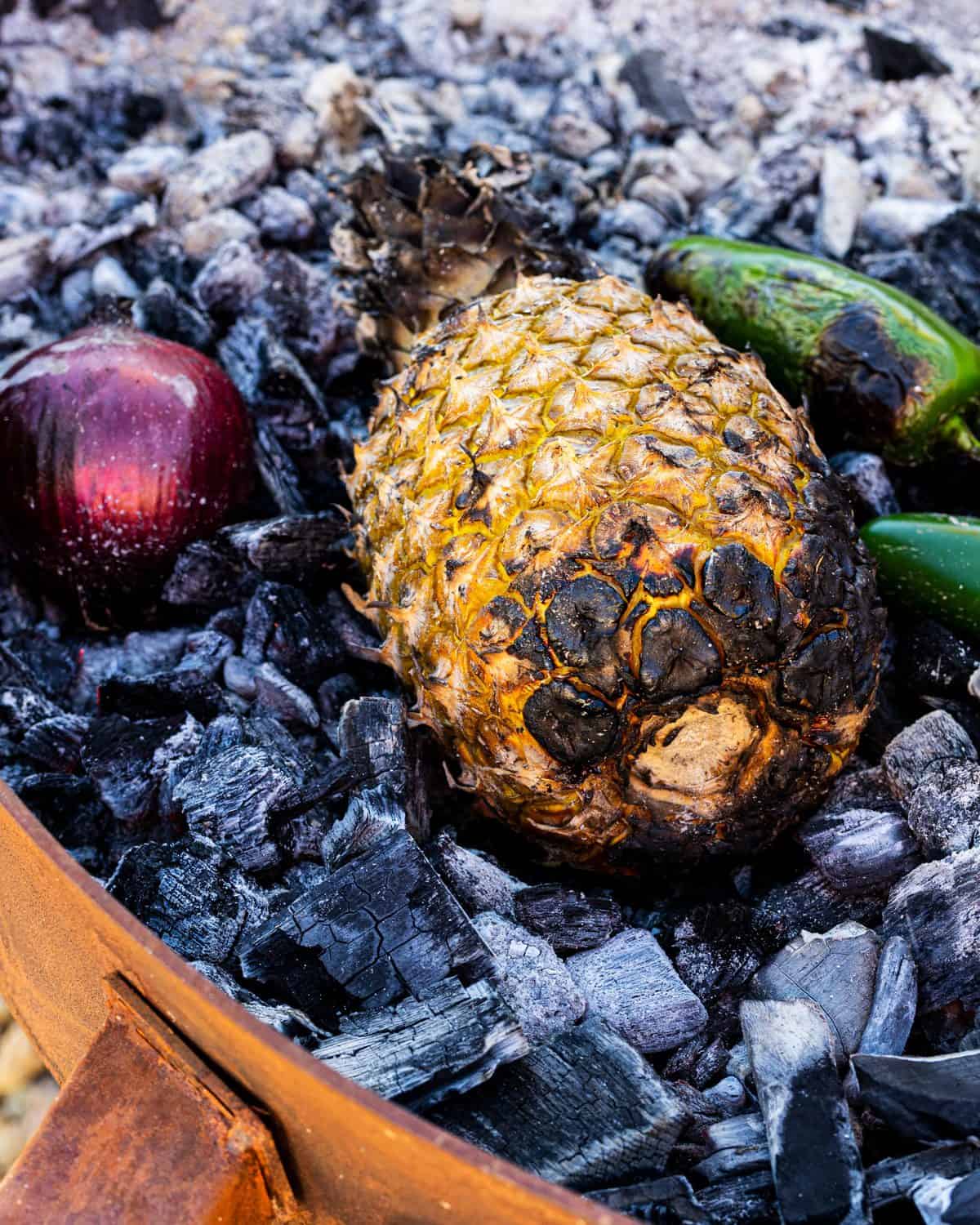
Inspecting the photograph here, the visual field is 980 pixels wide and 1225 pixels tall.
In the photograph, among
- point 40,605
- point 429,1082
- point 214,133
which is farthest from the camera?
point 214,133

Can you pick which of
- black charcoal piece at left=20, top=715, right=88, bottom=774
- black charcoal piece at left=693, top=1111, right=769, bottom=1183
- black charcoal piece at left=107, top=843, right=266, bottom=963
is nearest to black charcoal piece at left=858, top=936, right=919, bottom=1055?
black charcoal piece at left=693, top=1111, right=769, bottom=1183

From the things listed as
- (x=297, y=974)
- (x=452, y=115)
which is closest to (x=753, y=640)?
(x=297, y=974)

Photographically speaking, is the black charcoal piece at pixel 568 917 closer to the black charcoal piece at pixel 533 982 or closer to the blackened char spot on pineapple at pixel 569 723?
the black charcoal piece at pixel 533 982

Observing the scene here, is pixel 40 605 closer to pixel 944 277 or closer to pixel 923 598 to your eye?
pixel 923 598

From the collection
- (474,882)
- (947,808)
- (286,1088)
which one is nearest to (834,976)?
(947,808)

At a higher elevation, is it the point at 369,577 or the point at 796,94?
the point at 796,94

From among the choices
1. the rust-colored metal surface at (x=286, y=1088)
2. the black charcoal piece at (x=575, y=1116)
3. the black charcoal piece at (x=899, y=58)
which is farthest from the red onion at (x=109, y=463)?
the black charcoal piece at (x=899, y=58)
